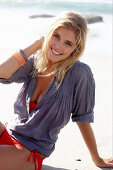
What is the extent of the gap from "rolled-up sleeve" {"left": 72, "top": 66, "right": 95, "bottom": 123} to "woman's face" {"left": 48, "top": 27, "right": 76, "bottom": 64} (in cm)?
21

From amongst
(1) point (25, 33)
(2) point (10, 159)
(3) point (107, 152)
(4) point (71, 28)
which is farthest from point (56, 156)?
(1) point (25, 33)

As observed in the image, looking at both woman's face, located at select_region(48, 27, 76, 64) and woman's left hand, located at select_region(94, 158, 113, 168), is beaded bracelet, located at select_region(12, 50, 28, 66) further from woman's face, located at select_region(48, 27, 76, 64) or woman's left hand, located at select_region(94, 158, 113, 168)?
woman's left hand, located at select_region(94, 158, 113, 168)

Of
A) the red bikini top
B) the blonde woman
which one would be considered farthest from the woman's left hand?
the red bikini top

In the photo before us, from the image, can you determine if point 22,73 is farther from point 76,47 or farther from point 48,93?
point 76,47

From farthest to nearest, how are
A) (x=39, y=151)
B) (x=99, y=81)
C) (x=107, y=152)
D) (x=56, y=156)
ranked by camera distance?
(x=99, y=81)
(x=107, y=152)
(x=56, y=156)
(x=39, y=151)

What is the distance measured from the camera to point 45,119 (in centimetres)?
260

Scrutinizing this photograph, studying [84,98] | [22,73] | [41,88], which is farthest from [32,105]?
[84,98]

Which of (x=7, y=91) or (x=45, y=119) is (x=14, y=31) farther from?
(x=45, y=119)

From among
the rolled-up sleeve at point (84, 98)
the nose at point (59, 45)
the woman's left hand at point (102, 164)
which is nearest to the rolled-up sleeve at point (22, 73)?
the nose at point (59, 45)

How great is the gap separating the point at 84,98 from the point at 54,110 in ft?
0.79

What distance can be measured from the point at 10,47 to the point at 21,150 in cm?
633

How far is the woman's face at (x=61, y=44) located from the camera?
2557 mm

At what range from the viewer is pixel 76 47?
2.61 m

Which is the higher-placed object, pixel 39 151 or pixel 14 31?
pixel 39 151
